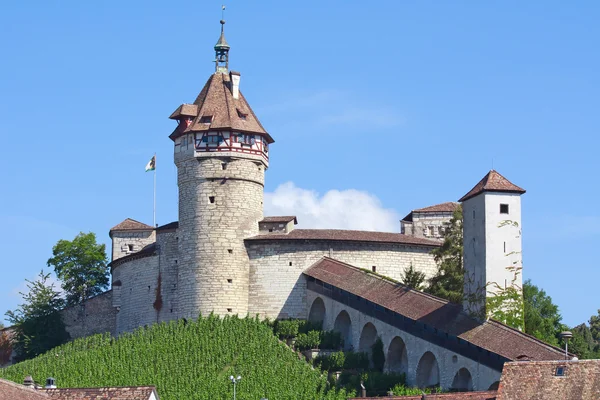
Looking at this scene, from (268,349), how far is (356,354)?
438 centimetres

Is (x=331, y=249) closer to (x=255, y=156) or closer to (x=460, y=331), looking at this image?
(x=255, y=156)

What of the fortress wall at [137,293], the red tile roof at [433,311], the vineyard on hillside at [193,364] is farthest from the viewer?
the fortress wall at [137,293]

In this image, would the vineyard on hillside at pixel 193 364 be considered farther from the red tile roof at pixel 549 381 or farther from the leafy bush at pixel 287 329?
the red tile roof at pixel 549 381

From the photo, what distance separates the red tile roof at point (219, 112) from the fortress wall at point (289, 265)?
6.18 metres

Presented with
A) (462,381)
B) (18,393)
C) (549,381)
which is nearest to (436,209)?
(462,381)

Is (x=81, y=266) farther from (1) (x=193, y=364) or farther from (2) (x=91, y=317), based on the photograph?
(1) (x=193, y=364)

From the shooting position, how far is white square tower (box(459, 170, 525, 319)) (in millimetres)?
58656

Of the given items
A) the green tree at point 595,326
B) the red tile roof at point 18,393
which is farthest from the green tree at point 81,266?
the red tile roof at point 18,393

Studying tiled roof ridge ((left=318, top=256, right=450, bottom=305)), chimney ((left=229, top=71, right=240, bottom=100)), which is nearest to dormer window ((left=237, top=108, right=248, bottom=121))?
chimney ((left=229, top=71, right=240, bottom=100))

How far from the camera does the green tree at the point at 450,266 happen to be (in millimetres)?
70625

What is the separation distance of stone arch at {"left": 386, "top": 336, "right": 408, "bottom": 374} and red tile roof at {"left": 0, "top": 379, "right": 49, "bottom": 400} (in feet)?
69.5

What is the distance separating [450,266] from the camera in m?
72.0

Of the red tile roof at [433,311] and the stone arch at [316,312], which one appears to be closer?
the red tile roof at [433,311]

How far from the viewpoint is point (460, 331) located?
57.7 m
